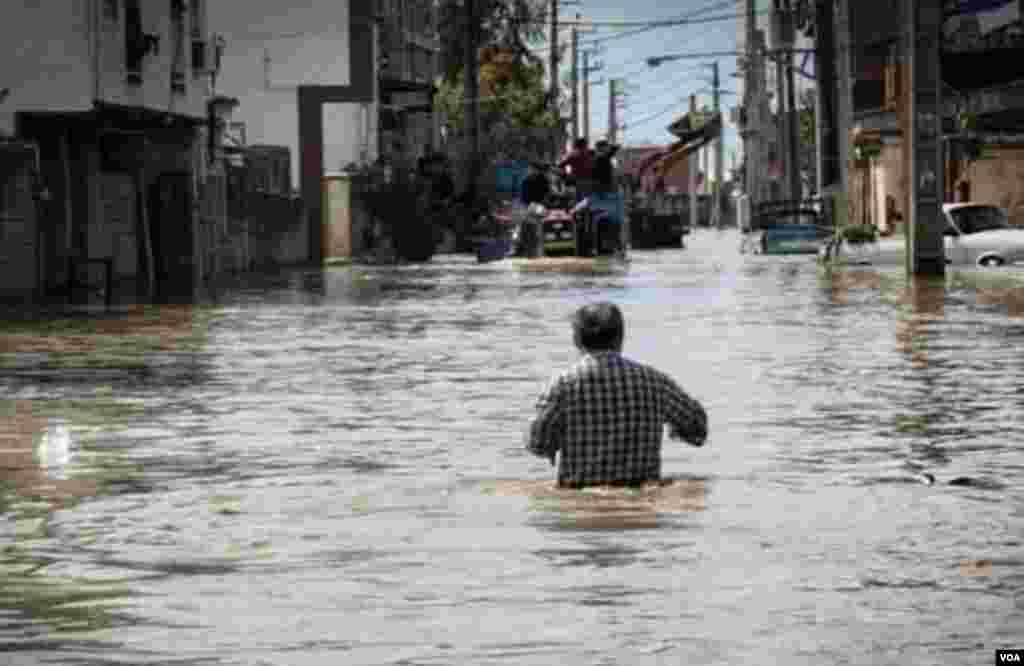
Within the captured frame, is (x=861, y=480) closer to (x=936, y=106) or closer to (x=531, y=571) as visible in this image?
(x=531, y=571)

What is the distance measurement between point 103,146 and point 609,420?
51.5 m

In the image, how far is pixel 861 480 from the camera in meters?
16.6

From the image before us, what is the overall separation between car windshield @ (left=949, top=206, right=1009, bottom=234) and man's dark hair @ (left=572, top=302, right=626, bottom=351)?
49.8 meters

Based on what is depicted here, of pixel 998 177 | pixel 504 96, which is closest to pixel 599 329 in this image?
pixel 998 177

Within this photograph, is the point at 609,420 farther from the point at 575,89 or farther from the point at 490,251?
the point at 575,89

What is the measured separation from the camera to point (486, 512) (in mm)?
15117

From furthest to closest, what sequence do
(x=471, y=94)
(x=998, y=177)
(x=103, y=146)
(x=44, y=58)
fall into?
(x=471, y=94)
(x=998, y=177)
(x=103, y=146)
(x=44, y=58)

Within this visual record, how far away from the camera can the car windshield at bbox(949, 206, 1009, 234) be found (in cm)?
6481

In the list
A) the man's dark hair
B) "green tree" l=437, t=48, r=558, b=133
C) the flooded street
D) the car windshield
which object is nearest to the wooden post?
the car windshield

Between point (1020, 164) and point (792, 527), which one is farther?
point (1020, 164)

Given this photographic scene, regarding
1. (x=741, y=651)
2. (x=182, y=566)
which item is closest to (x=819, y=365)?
(x=182, y=566)

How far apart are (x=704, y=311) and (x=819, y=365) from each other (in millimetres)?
12763

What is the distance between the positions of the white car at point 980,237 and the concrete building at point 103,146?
581 inches

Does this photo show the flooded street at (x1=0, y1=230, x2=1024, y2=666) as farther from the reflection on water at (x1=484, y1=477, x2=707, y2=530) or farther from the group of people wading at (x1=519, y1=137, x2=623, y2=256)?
the group of people wading at (x1=519, y1=137, x2=623, y2=256)
